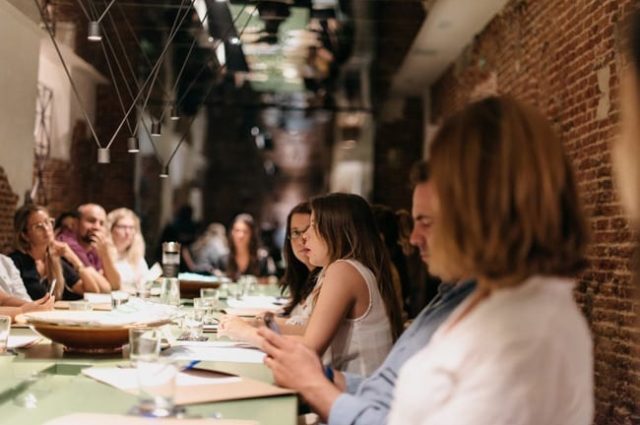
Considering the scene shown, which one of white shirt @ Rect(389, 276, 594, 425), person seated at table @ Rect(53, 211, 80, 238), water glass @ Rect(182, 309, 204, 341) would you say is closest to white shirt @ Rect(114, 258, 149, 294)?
person seated at table @ Rect(53, 211, 80, 238)

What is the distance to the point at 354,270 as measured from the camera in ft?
8.82

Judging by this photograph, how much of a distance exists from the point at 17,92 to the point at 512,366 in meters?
4.96

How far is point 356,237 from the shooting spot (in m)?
Result: 2.89

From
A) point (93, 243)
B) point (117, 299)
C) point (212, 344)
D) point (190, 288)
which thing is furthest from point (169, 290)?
point (93, 243)

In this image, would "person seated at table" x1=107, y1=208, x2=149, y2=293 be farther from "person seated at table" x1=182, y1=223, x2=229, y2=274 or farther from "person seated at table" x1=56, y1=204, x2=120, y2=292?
"person seated at table" x1=182, y1=223, x2=229, y2=274

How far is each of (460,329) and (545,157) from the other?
0.31 meters

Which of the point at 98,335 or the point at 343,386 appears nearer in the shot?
the point at 343,386

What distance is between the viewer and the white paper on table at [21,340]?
7.91 ft

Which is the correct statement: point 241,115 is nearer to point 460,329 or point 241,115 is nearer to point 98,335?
point 98,335

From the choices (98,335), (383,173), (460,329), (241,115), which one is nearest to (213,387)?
(98,335)

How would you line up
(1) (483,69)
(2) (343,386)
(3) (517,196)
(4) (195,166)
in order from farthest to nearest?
(4) (195,166)
(1) (483,69)
(2) (343,386)
(3) (517,196)

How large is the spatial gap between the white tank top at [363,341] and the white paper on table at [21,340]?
0.92 m

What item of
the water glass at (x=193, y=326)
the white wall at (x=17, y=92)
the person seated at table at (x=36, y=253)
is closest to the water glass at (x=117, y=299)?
the water glass at (x=193, y=326)

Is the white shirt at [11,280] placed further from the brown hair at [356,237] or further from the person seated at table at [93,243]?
the brown hair at [356,237]
